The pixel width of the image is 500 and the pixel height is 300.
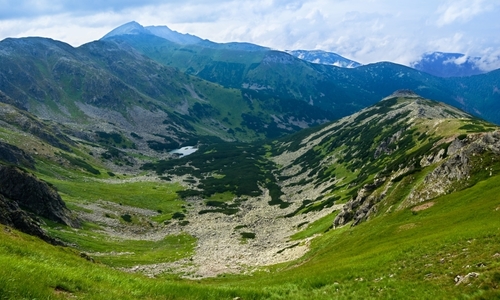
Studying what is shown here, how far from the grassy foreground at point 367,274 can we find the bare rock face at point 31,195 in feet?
227

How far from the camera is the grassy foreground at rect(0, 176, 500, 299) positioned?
1571 cm

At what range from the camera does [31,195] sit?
91.1 metres

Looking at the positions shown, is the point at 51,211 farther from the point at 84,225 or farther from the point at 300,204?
the point at 300,204

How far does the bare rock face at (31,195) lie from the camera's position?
8969cm

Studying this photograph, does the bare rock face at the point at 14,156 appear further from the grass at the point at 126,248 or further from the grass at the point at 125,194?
the grass at the point at 126,248

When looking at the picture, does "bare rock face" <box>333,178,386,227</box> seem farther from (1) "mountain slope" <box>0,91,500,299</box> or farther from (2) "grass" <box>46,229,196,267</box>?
(2) "grass" <box>46,229,196,267</box>

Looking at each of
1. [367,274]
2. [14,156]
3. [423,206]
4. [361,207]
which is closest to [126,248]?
[361,207]

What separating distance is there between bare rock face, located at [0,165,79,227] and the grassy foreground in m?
69.2

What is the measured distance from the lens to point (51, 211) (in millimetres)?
90625

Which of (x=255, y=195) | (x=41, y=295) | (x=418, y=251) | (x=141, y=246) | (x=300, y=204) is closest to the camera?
(x=41, y=295)

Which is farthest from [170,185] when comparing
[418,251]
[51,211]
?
[418,251]

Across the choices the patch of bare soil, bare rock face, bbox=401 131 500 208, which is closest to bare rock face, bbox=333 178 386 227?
bare rock face, bbox=401 131 500 208

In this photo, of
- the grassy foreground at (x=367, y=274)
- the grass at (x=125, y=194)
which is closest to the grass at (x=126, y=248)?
the grass at (x=125, y=194)

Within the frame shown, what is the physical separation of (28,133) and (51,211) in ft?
425
